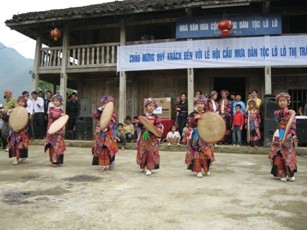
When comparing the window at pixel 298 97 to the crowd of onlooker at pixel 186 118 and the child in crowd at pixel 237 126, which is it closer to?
the crowd of onlooker at pixel 186 118

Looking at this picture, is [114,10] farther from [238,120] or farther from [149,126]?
[149,126]

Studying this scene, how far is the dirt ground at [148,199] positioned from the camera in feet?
10.5

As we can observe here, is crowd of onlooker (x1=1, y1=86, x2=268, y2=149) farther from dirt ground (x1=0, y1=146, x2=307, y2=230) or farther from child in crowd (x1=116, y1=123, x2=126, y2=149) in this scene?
dirt ground (x1=0, y1=146, x2=307, y2=230)

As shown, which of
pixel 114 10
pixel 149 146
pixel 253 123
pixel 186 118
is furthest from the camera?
pixel 114 10

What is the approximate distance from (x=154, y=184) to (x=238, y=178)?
1.46 meters

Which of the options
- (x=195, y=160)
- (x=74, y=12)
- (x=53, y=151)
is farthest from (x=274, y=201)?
(x=74, y=12)

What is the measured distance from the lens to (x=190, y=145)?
19.4 feet

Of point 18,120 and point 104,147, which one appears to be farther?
point 18,120

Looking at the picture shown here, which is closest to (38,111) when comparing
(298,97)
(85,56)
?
(85,56)

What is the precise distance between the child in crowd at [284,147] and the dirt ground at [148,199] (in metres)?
0.23

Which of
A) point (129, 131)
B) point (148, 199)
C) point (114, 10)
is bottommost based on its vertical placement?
point (148, 199)

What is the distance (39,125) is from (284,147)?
8551 mm

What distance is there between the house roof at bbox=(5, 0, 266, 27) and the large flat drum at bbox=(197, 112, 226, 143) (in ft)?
18.3

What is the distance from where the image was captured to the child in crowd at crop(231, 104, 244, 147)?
9.37 meters
